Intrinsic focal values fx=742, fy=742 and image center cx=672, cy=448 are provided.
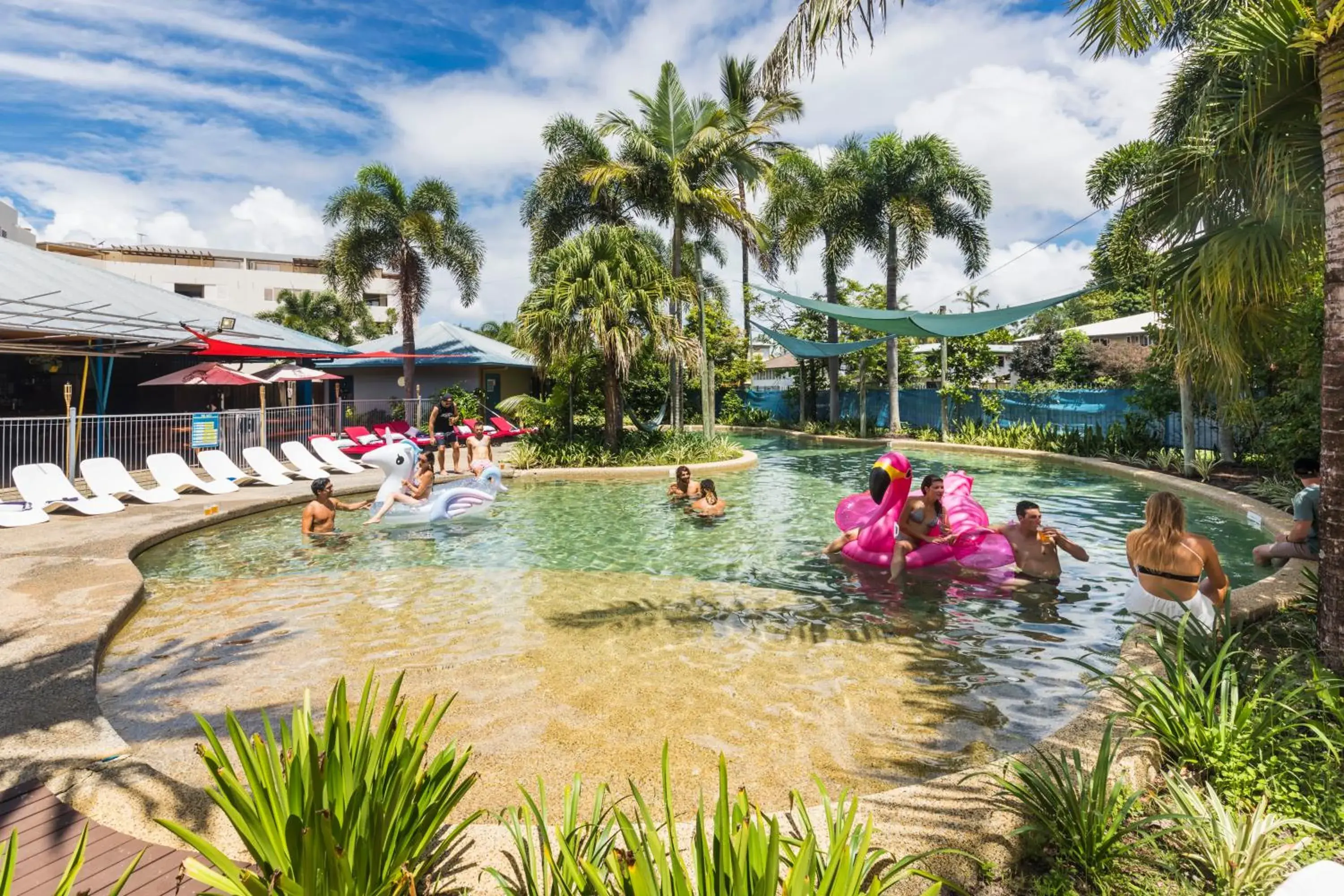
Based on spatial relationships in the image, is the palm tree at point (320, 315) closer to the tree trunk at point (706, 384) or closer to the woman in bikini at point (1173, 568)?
the tree trunk at point (706, 384)

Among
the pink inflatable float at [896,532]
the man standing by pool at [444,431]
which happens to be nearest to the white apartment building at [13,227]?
the man standing by pool at [444,431]

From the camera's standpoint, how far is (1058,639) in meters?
5.91

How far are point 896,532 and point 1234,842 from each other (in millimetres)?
5374

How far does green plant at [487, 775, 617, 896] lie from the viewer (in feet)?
7.48

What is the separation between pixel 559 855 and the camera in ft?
8.66

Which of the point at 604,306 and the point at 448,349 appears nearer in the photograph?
the point at 604,306

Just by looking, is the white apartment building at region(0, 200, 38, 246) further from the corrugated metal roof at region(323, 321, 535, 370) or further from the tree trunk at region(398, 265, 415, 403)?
the tree trunk at region(398, 265, 415, 403)

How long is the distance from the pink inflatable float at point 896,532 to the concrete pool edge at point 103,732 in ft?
7.50

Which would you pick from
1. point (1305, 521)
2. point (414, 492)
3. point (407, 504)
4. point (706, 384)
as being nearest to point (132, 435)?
point (414, 492)

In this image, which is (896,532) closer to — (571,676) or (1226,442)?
(571,676)

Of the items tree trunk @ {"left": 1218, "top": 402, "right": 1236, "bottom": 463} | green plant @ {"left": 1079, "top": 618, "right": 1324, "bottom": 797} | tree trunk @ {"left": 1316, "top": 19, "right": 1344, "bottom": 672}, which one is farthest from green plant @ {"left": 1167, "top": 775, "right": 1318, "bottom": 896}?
tree trunk @ {"left": 1218, "top": 402, "right": 1236, "bottom": 463}

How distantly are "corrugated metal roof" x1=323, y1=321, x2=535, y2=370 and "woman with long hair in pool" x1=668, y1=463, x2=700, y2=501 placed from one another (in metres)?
17.7

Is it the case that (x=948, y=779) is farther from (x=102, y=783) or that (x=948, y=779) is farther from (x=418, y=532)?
(x=418, y=532)

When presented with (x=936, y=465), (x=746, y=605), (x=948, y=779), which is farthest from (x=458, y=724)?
(x=936, y=465)
